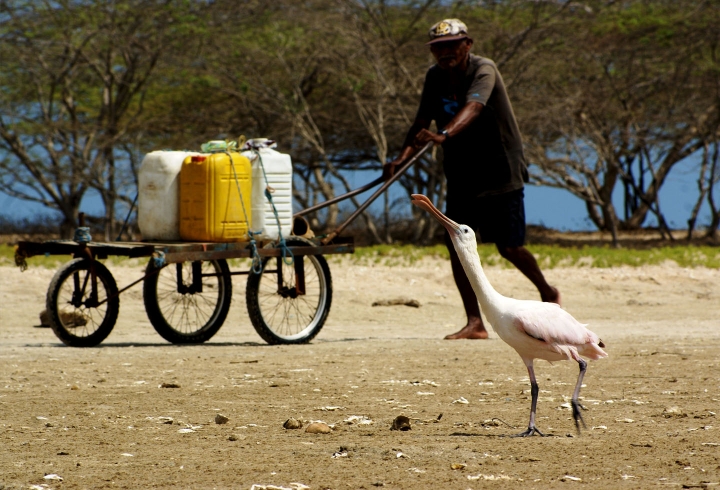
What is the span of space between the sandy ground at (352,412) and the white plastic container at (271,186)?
984 millimetres

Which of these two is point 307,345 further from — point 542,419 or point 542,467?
point 542,467

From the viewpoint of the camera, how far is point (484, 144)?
326 inches

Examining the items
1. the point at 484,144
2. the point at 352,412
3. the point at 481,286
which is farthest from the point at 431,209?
the point at 484,144

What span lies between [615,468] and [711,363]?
3263 mm

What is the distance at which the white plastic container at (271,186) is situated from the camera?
27.2 feet


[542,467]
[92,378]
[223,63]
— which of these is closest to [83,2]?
[223,63]

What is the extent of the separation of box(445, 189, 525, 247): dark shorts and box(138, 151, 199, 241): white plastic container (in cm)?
214

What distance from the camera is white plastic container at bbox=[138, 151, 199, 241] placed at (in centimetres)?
808

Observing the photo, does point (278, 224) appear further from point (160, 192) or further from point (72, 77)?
point (72, 77)

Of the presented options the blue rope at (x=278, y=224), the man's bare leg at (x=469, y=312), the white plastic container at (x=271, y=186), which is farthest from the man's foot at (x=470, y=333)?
the white plastic container at (x=271, y=186)

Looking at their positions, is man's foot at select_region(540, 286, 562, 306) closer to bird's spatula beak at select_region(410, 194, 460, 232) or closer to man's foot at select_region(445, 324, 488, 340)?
man's foot at select_region(445, 324, 488, 340)

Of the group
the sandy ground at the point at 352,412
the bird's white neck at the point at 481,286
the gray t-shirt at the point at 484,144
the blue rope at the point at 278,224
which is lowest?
the sandy ground at the point at 352,412

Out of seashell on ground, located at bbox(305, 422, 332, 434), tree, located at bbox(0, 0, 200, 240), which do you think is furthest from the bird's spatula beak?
tree, located at bbox(0, 0, 200, 240)

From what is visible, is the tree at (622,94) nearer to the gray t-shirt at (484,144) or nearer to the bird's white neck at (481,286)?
the gray t-shirt at (484,144)
